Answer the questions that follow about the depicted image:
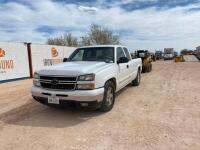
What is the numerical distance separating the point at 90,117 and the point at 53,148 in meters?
1.77

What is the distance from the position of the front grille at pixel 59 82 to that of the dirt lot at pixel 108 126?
80 centimetres

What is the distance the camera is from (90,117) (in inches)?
218

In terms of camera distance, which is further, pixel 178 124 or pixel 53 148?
pixel 178 124

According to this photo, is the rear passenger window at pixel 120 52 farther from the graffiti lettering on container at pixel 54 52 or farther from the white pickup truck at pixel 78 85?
the graffiti lettering on container at pixel 54 52

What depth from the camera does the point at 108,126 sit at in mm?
4887

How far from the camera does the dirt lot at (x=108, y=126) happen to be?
4.02 meters

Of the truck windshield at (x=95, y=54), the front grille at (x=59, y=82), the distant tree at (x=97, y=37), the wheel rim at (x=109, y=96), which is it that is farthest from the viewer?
the distant tree at (x=97, y=37)

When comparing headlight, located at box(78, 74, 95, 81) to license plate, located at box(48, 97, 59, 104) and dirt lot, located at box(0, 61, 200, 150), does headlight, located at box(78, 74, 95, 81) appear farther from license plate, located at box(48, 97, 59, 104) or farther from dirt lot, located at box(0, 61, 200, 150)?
dirt lot, located at box(0, 61, 200, 150)

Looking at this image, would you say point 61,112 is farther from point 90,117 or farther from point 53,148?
point 53,148

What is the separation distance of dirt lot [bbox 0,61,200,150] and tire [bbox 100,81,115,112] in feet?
0.50

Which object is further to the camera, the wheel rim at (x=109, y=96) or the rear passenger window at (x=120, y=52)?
the rear passenger window at (x=120, y=52)

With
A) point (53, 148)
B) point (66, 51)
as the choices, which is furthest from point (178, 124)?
point (66, 51)

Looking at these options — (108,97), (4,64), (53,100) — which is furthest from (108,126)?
(4,64)

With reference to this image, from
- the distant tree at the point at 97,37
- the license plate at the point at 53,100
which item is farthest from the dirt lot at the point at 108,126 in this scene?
the distant tree at the point at 97,37
